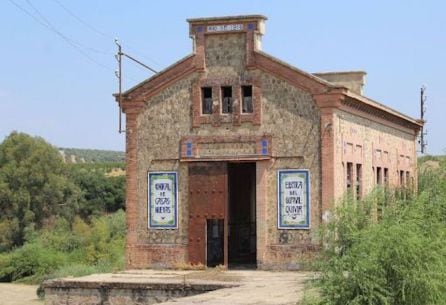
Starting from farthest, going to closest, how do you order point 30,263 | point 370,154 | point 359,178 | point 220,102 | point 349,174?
1. point 30,263
2. point 370,154
3. point 359,178
4. point 349,174
5. point 220,102

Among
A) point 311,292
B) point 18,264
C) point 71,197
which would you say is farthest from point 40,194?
point 311,292

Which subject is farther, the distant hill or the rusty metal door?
the distant hill

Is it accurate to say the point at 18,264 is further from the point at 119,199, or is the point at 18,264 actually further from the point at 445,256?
the point at 445,256

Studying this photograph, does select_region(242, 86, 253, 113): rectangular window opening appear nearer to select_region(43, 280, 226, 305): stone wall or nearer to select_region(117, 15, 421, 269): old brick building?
select_region(117, 15, 421, 269): old brick building

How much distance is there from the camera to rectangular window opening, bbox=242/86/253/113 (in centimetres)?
2673

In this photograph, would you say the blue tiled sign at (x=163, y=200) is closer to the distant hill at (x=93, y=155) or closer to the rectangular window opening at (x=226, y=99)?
the rectangular window opening at (x=226, y=99)

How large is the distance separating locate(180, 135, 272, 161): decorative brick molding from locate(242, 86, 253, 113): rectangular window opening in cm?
86

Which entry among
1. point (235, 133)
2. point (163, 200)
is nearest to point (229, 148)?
point (235, 133)

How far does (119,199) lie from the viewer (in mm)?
74750

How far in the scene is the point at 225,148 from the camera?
87.8 ft

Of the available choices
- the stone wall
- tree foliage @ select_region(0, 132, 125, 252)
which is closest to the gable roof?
the stone wall

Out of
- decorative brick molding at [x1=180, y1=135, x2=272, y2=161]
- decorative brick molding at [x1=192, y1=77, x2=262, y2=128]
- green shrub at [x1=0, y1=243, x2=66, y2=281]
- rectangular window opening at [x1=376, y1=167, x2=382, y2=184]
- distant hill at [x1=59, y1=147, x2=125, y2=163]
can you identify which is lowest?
green shrub at [x1=0, y1=243, x2=66, y2=281]

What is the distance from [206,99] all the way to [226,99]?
0.68m

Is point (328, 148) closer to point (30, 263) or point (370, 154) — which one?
point (370, 154)
